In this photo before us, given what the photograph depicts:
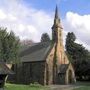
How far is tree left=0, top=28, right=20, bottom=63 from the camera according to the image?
5059 centimetres

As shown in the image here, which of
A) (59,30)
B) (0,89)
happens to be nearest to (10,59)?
(0,89)

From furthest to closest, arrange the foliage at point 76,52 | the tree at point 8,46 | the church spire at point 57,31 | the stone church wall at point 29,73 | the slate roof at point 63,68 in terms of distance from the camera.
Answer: the foliage at point 76,52 → the church spire at point 57,31 → the slate roof at point 63,68 → the stone church wall at point 29,73 → the tree at point 8,46

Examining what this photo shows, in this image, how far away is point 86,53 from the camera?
314 ft

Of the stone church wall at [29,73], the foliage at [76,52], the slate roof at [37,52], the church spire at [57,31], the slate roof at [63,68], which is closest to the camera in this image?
the stone church wall at [29,73]

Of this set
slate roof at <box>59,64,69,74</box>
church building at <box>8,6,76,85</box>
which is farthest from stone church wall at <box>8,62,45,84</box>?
slate roof at <box>59,64,69,74</box>

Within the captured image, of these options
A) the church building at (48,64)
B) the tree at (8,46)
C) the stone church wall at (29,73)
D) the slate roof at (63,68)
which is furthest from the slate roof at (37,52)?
the tree at (8,46)

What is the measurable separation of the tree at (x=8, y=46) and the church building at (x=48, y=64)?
531 inches

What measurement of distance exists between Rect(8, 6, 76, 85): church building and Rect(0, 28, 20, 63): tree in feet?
44.2

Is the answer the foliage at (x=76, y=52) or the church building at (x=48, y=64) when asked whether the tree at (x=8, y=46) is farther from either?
the foliage at (x=76, y=52)

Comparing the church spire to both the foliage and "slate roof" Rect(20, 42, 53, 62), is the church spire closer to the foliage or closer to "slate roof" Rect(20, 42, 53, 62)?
"slate roof" Rect(20, 42, 53, 62)

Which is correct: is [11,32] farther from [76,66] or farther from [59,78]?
[76,66]

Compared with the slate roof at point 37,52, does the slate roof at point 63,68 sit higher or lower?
lower

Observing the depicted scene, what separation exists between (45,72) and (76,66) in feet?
64.3

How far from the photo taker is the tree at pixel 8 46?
50594 millimetres
